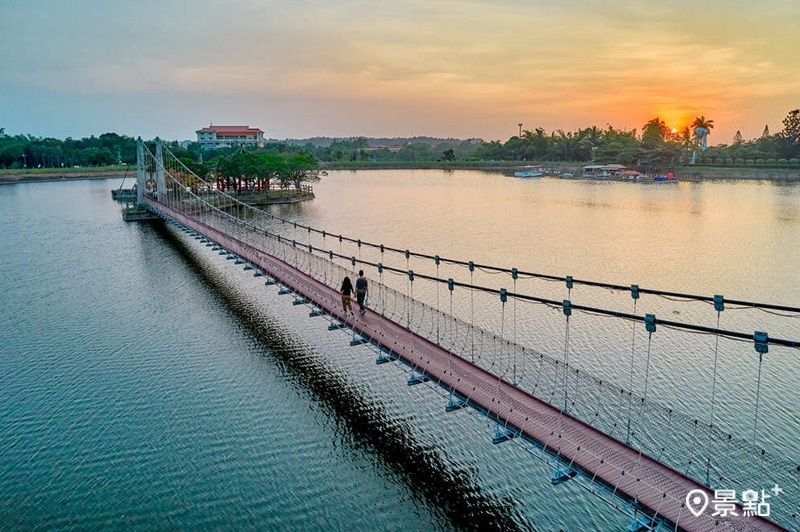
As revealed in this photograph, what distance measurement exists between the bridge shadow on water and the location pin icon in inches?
99.1

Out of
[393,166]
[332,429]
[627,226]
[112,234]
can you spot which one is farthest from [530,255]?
[393,166]

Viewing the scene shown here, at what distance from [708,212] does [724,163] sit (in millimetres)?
42145

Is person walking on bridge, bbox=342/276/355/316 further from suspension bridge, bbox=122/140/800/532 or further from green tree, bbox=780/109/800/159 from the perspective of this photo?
green tree, bbox=780/109/800/159

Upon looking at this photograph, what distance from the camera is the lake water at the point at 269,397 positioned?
9.73m

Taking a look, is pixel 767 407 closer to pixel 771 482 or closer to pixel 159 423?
pixel 771 482

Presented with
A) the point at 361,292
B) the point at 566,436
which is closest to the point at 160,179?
the point at 361,292

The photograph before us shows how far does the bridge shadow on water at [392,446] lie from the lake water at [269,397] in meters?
0.04

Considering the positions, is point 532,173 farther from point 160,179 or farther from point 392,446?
point 392,446

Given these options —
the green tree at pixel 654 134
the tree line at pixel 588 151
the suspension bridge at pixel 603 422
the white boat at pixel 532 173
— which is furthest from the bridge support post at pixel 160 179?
the green tree at pixel 654 134

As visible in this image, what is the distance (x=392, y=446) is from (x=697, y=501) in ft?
17.6

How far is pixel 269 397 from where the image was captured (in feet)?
43.9

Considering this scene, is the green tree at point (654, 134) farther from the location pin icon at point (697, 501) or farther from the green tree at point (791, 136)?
the location pin icon at point (697, 501)

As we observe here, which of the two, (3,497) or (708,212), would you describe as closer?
(3,497)

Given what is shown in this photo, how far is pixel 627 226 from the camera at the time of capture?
36.7 meters
